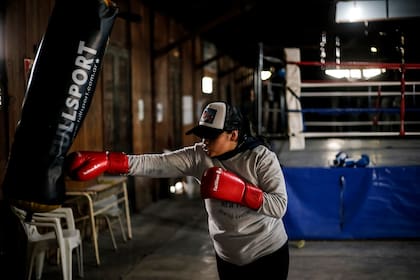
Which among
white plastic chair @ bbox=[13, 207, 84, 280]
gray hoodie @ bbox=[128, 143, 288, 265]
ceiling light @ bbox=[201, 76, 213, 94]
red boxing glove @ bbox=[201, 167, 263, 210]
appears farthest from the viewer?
ceiling light @ bbox=[201, 76, 213, 94]

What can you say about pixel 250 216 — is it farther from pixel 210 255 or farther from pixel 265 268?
pixel 210 255

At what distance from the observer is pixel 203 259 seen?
5.18 metres

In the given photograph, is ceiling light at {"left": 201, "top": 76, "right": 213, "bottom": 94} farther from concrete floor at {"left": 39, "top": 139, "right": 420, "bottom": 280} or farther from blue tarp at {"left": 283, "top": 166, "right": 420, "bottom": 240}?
blue tarp at {"left": 283, "top": 166, "right": 420, "bottom": 240}

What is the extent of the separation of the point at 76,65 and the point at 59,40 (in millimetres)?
154

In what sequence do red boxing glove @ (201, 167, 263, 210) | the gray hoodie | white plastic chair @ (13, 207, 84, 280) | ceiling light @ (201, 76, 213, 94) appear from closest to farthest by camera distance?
1. red boxing glove @ (201, 167, 263, 210)
2. the gray hoodie
3. white plastic chair @ (13, 207, 84, 280)
4. ceiling light @ (201, 76, 213, 94)

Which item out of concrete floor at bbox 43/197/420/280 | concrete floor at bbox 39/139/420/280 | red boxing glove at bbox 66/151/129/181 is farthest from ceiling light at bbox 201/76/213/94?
red boxing glove at bbox 66/151/129/181

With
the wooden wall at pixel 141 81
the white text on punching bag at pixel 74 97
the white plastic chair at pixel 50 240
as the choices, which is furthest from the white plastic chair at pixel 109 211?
the white text on punching bag at pixel 74 97

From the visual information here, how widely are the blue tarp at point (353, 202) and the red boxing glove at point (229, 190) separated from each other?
3245 millimetres

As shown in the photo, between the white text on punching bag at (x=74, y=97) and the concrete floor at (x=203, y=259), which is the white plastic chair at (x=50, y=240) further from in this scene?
the white text on punching bag at (x=74, y=97)

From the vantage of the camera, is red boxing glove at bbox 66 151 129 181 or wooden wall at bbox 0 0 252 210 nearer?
red boxing glove at bbox 66 151 129 181

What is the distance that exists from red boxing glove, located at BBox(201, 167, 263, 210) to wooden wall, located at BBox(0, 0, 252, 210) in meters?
1.35

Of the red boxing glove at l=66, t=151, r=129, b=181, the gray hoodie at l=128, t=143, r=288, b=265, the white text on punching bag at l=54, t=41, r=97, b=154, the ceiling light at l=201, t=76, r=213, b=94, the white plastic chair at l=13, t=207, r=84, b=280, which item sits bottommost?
the white plastic chair at l=13, t=207, r=84, b=280

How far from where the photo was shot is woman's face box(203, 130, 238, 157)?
2.59m

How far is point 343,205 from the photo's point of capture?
18.6 feet
